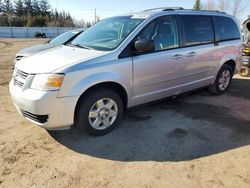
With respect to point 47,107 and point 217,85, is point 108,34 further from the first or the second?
point 217,85

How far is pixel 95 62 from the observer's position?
3.71 metres

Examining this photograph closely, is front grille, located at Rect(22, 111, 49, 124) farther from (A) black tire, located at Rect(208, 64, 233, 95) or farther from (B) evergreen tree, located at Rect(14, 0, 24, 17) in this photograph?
(B) evergreen tree, located at Rect(14, 0, 24, 17)

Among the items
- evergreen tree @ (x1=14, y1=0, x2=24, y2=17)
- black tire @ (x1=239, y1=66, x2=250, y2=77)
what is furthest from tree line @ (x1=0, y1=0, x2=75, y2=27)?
black tire @ (x1=239, y1=66, x2=250, y2=77)

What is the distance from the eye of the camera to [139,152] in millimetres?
3592

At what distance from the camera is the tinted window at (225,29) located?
5.75 meters

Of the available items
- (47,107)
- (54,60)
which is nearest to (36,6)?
(54,60)

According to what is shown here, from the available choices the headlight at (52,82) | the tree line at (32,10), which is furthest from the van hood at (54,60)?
the tree line at (32,10)

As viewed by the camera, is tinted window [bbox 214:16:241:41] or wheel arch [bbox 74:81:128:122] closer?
wheel arch [bbox 74:81:128:122]

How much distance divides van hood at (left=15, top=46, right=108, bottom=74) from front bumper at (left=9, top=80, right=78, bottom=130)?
0.33 meters

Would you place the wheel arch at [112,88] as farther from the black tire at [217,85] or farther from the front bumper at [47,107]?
the black tire at [217,85]

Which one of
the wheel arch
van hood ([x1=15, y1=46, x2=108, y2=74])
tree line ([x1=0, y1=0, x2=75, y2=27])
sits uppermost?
tree line ([x1=0, y1=0, x2=75, y2=27])

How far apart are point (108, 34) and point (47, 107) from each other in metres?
1.82

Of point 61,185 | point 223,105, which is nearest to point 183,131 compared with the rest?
point 223,105

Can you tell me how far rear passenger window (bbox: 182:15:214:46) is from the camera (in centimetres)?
495
